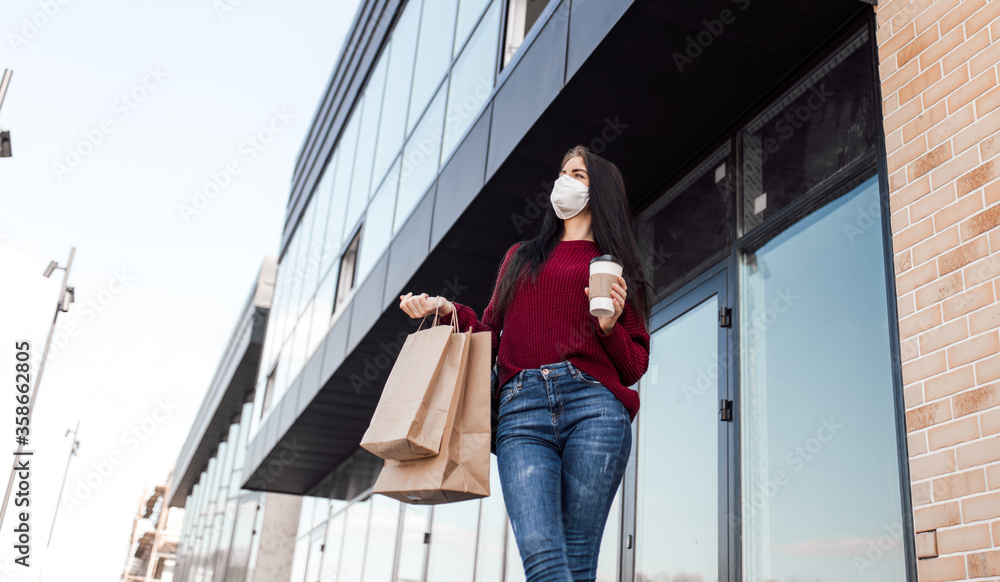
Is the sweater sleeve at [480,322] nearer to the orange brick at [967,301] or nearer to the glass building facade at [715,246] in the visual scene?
the orange brick at [967,301]

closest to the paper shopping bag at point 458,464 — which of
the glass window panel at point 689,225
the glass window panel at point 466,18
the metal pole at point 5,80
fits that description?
the glass window panel at point 689,225

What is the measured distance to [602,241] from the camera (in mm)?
2838

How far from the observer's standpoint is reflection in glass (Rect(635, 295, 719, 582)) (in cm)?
514

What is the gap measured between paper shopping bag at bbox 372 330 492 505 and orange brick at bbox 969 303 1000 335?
5.89 feet

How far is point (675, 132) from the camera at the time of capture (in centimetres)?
571

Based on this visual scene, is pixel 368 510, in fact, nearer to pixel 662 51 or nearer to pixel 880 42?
pixel 662 51

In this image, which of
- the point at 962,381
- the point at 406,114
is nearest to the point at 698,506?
the point at 962,381

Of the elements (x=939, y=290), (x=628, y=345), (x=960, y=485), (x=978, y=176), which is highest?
(x=978, y=176)

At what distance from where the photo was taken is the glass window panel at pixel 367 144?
11.5 metres

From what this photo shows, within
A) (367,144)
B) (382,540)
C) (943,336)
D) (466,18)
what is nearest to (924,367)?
(943,336)

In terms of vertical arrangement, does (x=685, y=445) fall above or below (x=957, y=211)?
below

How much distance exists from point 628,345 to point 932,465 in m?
1.39

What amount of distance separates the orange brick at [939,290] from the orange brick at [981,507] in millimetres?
750

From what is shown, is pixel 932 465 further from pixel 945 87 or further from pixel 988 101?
pixel 945 87
